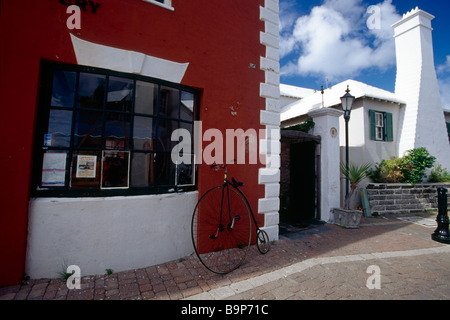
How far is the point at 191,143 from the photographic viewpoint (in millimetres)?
3789

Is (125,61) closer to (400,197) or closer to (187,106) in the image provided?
(187,106)

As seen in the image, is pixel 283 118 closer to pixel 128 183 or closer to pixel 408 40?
pixel 408 40

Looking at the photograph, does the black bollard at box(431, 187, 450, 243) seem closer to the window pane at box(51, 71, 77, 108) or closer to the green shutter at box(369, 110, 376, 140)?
the green shutter at box(369, 110, 376, 140)

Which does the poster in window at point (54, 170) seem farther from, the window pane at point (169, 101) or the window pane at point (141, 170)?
the window pane at point (169, 101)

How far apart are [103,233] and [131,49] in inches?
109

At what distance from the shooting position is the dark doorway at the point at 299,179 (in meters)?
6.53

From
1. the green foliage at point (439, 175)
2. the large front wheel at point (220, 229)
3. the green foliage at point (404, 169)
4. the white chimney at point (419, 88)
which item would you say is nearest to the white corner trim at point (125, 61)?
the large front wheel at point (220, 229)

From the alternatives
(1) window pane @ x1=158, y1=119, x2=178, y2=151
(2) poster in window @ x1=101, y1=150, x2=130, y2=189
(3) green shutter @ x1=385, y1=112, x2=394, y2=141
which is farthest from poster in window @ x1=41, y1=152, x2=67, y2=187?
(3) green shutter @ x1=385, y1=112, x2=394, y2=141

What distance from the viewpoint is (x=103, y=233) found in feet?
9.70

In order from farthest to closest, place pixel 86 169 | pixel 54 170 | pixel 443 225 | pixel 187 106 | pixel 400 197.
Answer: pixel 400 197
pixel 443 225
pixel 187 106
pixel 86 169
pixel 54 170

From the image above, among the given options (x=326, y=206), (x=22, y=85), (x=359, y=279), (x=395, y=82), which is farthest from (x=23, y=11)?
(x=395, y=82)

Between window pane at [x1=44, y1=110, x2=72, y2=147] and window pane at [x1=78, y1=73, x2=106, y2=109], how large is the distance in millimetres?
272

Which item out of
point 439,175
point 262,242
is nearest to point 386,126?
point 439,175

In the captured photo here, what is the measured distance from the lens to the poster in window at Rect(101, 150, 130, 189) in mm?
3120
